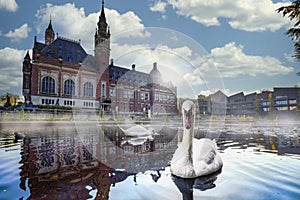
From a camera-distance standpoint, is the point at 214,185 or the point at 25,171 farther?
the point at 25,171

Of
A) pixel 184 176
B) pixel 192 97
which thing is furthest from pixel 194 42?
pixel 184 176

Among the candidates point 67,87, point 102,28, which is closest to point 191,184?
point 67,87

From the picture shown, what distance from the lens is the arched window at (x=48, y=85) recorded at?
36.5 m

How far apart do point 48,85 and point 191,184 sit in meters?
39.0

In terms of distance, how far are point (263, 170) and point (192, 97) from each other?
259 cm

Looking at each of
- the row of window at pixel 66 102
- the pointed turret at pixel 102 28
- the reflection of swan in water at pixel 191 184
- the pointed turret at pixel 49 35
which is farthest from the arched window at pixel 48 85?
the reflection of swan in water at pixel 191 184

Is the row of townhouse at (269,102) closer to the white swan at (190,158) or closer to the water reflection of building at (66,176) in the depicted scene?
the white swan at (190,158)

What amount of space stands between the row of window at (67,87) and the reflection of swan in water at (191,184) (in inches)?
1508

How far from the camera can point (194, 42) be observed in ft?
18.0

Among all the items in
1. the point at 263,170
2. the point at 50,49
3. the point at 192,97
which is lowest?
the point at 263,170

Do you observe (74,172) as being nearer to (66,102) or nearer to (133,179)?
(133,179)

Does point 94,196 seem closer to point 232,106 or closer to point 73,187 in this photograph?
point 73,187

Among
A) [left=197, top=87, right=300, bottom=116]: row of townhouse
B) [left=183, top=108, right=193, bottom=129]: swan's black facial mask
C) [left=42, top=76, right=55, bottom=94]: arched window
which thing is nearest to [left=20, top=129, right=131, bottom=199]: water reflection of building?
[left=183, top=108, right=193, bottom=129]: swan's black facial mask

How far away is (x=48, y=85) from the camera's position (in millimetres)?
37000
